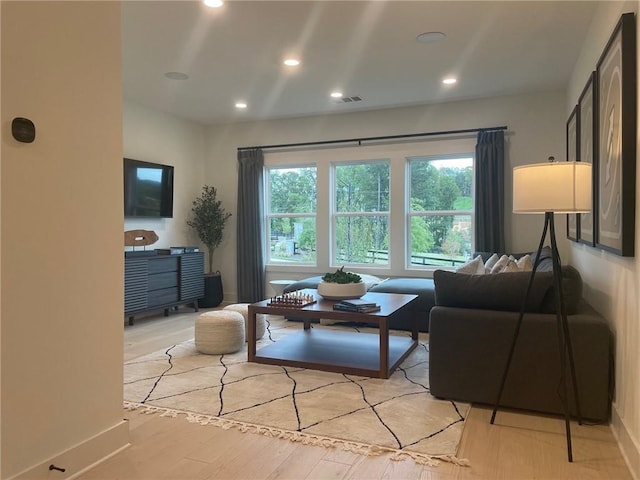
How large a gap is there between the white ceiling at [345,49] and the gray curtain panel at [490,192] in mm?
578

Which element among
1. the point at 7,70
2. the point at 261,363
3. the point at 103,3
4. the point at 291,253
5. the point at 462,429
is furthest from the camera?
the point at 291,253

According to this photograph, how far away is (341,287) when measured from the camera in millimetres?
3826

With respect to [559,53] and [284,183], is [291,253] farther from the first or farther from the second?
[559,53]

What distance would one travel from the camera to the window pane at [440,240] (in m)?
5.68

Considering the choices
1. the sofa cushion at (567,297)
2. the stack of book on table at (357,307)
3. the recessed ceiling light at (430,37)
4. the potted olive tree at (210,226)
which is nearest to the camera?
the sofa cushion at (567,297)

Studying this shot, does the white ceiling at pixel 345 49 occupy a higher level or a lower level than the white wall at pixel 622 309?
higher

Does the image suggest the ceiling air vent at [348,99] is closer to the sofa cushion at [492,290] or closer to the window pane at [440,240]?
the window pane at [440,240]

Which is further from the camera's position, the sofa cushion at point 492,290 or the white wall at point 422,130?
the white wall at point 422,130

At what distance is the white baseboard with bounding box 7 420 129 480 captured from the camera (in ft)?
5.91

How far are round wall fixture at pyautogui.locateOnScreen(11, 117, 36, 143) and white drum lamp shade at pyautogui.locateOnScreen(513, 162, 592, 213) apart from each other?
7.16 feet

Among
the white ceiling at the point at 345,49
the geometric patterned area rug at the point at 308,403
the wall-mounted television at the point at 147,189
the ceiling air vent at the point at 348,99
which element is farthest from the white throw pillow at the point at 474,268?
the wall-mounted television at the point at 147,189

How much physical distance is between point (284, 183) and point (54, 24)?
479 centimetres

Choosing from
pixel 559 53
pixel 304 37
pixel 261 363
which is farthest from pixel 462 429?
pixel 559 53

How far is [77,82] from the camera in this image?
1966mm
